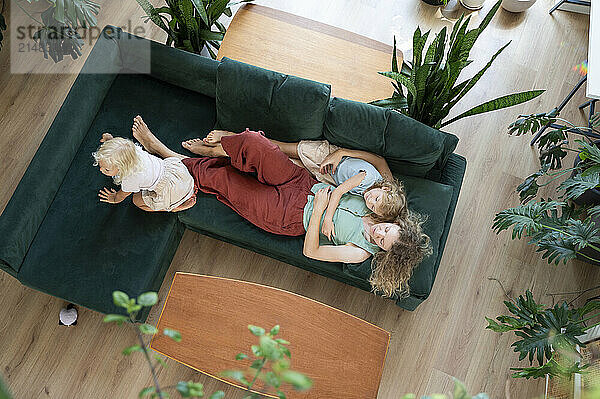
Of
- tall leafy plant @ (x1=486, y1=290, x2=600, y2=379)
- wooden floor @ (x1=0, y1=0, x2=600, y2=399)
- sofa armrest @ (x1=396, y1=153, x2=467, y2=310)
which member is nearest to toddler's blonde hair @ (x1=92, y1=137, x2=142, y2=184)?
wooden floor @ (x1=0, y1=0, x2=600, y2=399)

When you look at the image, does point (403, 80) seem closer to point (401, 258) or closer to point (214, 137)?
point (401, 258)

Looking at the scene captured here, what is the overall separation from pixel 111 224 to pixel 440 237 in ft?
5.26

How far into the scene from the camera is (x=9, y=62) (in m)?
3.22

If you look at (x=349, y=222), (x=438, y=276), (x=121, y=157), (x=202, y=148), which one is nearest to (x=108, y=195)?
(x=121, y=157)

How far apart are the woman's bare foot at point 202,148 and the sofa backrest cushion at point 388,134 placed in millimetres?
562

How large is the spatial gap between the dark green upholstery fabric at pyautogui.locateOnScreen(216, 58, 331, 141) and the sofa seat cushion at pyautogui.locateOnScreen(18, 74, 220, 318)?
282 mm

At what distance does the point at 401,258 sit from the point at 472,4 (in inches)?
79.7

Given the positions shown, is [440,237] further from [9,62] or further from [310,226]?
[9,62]

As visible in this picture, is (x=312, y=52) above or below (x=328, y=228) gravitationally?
above

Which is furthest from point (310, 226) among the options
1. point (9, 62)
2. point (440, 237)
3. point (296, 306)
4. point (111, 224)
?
point (9, 62)

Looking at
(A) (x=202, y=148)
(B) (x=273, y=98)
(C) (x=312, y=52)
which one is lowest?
(A) (x=202, y=148)

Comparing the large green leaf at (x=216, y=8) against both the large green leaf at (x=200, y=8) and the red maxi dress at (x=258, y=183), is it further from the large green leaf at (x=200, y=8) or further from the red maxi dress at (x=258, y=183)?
the red maxi dress at (x=258, y=183)

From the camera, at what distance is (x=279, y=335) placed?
2.22m

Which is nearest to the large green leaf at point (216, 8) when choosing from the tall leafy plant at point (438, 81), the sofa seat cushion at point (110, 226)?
the sofa seat cushion at point (110, 226)
